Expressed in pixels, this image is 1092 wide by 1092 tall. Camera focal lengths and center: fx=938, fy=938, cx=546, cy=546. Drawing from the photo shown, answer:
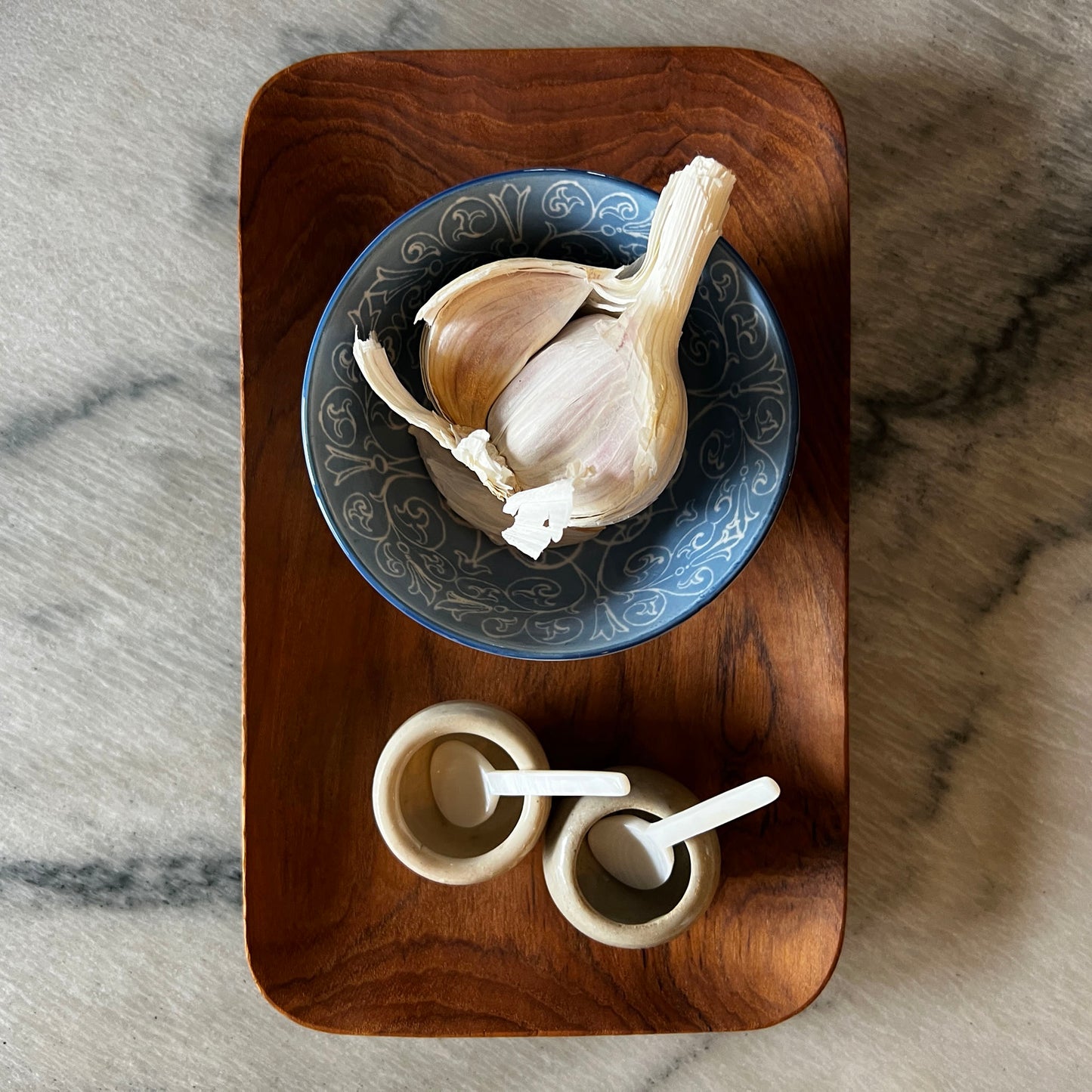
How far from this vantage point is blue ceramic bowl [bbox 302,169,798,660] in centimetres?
53

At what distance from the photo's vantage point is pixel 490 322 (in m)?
0.54

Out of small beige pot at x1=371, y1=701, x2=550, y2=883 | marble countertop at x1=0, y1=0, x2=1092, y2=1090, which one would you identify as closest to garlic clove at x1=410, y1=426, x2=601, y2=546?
small beige pot at x1=371, y1=701, x2=550, y2=883

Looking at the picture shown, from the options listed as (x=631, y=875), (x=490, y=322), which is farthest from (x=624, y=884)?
(x=490, y=322)

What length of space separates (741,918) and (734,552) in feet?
0.87

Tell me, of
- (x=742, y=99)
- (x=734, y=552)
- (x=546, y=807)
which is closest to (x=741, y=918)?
(x=546, y=807)

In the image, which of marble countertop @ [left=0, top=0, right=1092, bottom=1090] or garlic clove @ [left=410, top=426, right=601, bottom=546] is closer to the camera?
garlic clove @ [left=410, top=426, right=601, bottom=546]

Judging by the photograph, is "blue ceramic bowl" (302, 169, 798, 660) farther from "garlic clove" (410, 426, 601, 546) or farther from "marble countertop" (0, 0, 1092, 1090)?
"marble countertop" (0, 0, 1092, 1090)

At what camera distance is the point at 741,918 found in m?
0.64

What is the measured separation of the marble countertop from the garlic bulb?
286mm

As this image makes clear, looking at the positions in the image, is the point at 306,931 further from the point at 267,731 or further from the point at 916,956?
the point at 916,956

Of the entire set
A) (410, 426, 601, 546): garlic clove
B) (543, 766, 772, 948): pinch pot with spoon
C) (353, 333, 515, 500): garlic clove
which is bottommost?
(543, 766, 772, 948): pinch pot with spoon

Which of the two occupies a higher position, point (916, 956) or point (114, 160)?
point (114, 160)

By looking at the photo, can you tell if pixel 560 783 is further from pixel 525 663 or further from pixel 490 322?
pixel 490 322

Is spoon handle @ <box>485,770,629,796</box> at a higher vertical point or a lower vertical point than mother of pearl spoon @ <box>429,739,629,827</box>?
higher
